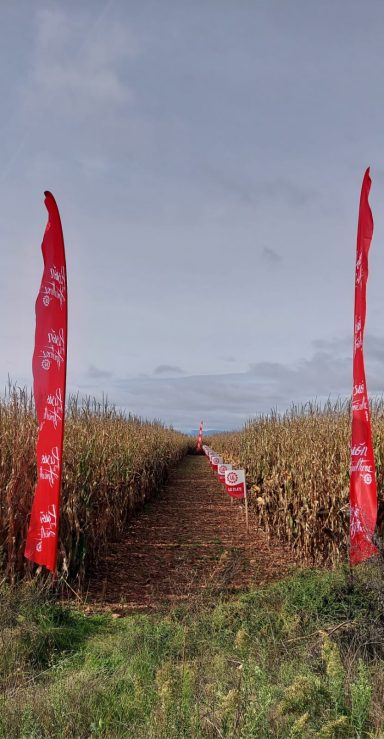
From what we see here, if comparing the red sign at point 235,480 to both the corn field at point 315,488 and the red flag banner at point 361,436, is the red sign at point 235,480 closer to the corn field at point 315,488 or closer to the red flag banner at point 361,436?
the corn field at point 315,488

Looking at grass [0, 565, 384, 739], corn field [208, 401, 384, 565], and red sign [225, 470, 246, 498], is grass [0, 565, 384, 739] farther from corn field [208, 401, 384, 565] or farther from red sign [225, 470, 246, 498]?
red sign [225, 470, 246, 498]

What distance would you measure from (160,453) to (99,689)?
18.8 m

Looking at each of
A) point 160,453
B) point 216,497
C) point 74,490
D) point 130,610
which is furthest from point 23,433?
point 160,453

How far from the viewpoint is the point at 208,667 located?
15.5 feet

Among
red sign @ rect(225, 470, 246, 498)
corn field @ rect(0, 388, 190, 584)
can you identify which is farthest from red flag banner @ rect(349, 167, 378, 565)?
red sign @ rect(225, 470, 246, 498)

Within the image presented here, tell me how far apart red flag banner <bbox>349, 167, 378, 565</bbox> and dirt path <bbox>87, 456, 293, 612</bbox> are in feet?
5.45

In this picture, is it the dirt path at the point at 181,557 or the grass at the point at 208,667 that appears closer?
the grass at the point at 208,667

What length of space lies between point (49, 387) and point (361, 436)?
13.4 feet

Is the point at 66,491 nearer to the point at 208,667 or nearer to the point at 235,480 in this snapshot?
the point at 208,667

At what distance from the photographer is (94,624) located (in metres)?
6.75

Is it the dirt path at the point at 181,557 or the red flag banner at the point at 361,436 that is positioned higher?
the red flag banner at the point at 361,436

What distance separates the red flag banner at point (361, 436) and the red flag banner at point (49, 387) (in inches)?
149

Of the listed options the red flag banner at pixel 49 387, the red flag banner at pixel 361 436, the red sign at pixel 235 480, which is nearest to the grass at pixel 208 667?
the red flag banner at pixel 49 387

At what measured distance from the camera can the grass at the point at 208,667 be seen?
359 centimetres
